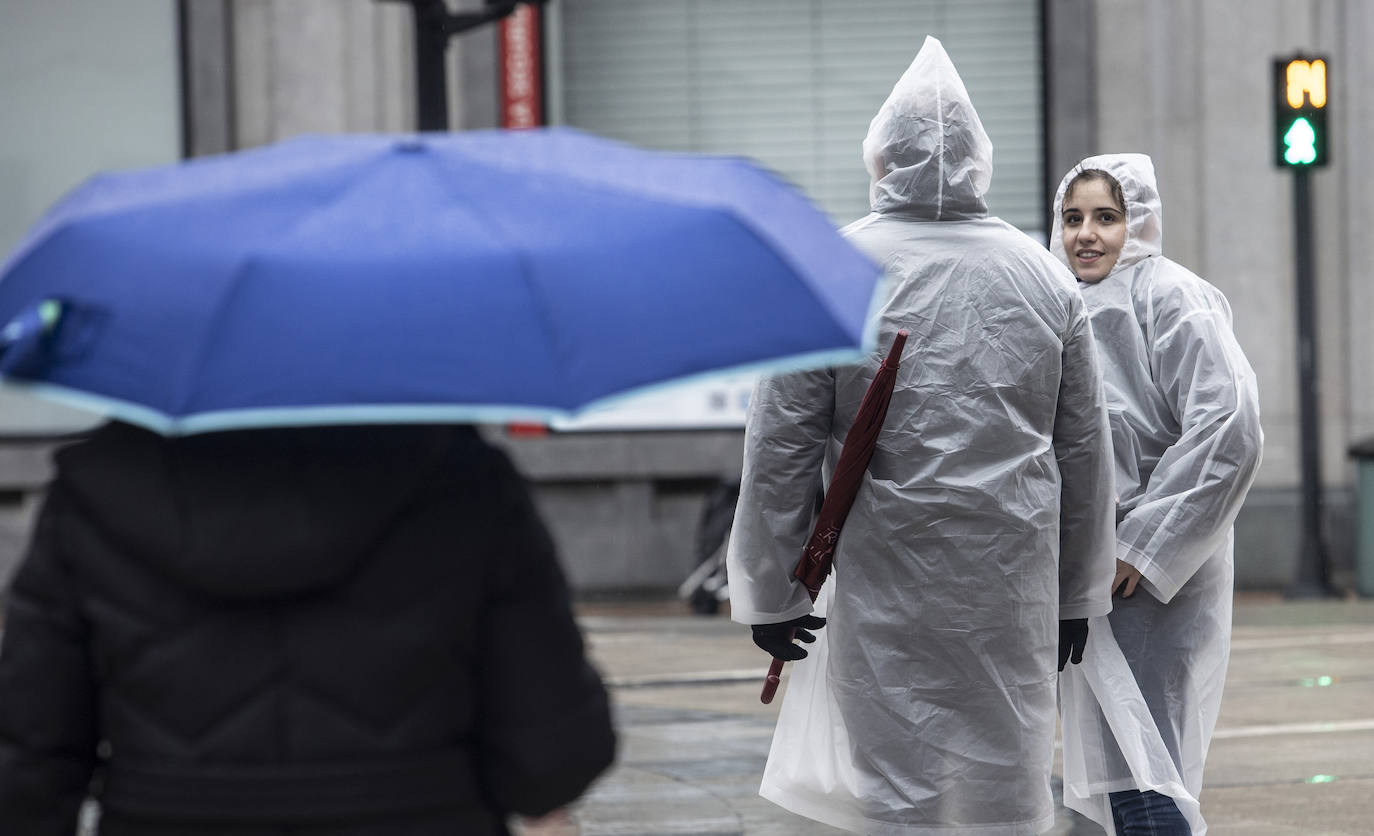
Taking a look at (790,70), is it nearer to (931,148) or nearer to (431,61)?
(431,61)

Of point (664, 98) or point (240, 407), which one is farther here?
point (664, 98)

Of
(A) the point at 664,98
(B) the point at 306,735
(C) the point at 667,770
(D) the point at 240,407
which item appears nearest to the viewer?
(D) the point at 240,407

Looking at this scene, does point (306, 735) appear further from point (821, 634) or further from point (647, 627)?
point (647, 627)

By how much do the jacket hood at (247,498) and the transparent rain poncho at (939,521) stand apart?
64.8 inches

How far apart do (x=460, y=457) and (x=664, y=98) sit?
12554 mm

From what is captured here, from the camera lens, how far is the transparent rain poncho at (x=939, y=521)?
3631mm

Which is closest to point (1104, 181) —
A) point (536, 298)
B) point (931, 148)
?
point (931, 148)

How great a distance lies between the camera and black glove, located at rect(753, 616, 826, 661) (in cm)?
378

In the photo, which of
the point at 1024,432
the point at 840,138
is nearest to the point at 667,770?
the point at 1024,432

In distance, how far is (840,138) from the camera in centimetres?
1451

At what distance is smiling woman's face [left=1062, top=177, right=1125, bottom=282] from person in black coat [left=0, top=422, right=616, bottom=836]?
2668 millimetres

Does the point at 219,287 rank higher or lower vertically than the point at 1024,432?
higher

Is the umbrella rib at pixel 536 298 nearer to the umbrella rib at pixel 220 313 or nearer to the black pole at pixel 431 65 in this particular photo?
the umbrella rib at pixel 220 313

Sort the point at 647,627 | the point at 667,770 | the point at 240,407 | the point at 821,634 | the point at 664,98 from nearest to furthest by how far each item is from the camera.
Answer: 1. the point at 240,407
2. the point at 821,634
3. the point at 667,770
4. the point at 647,627
5. the point at 664,98
